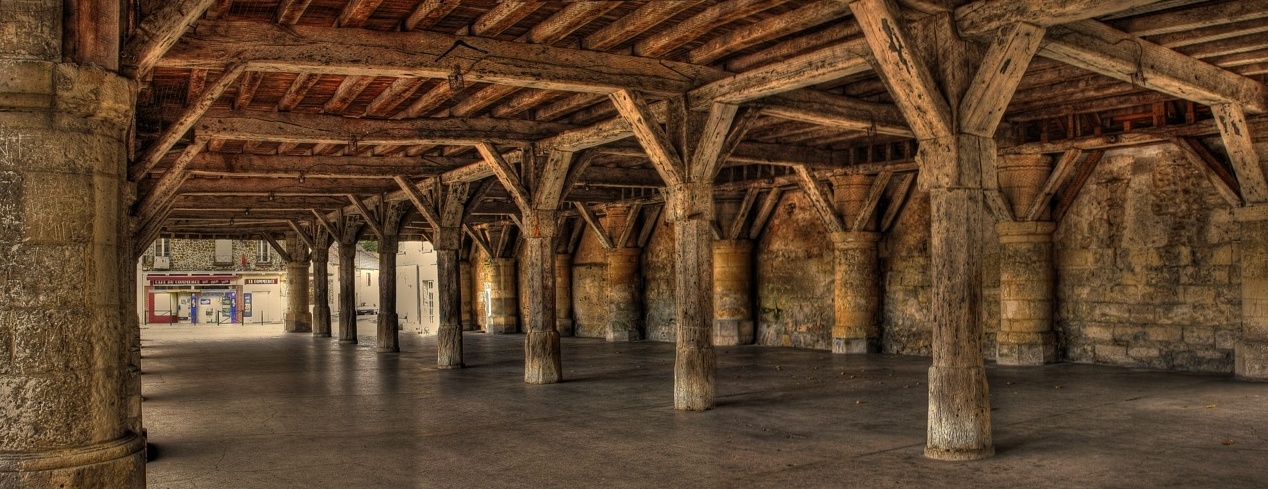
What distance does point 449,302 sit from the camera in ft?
43.7

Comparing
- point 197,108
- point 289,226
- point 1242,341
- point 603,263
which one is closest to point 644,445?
point 197,108

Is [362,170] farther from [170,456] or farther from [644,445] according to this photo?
[644,445]

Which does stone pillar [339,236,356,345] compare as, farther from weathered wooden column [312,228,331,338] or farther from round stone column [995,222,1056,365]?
round stone column [995,222,1056,365]

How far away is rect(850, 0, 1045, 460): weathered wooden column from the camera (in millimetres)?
5730

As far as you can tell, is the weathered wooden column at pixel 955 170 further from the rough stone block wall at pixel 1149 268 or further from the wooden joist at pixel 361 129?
the rough stone block wall at pixel 1149 268

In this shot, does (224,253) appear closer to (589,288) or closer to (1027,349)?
(589,288)

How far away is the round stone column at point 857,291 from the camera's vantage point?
44.3 feet

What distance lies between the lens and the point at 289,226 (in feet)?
78.6

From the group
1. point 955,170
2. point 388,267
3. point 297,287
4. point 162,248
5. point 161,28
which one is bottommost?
point 297,287

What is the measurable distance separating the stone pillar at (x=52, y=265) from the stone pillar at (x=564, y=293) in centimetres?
1699

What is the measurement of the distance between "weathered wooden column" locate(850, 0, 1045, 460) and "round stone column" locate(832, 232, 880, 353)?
24.9 feet

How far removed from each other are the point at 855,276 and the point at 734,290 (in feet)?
9.00

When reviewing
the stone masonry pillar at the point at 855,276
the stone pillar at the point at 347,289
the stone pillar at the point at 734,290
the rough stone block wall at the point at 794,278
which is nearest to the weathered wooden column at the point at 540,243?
the stone masonry pillar at the point at 855,276

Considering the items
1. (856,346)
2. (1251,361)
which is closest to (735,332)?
(856,346)
